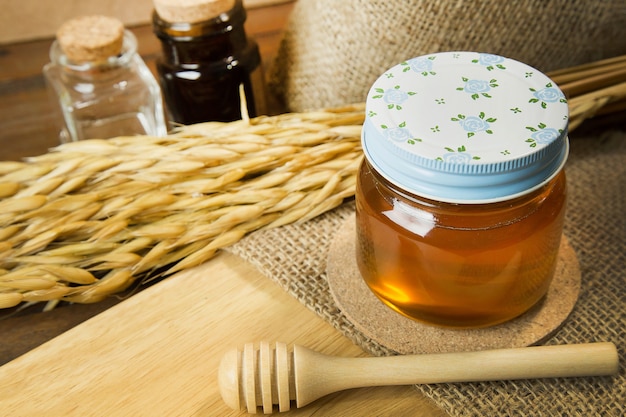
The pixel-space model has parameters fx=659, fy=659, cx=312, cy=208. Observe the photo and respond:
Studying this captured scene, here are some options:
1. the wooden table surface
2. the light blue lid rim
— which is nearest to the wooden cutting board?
the wooden table surface

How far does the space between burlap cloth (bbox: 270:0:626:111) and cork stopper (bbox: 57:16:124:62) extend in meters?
0.24

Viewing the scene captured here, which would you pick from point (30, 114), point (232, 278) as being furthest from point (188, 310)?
point (30, 114)

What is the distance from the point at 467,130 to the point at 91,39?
0.53 meters

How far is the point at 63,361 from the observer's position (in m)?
0.61

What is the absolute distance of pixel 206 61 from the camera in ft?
2.75

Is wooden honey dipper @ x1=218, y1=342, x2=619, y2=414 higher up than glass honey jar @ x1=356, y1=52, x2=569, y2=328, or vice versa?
glass honey jar @ x1=356, y1=52, x2=569, y2=328

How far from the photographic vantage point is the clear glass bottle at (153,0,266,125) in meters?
0.81

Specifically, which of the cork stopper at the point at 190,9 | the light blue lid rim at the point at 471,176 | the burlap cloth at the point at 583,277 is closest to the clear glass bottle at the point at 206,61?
the cork stopper at the point at 190,9

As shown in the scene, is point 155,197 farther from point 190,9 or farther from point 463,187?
point 463,187

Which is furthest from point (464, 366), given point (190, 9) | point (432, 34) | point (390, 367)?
point (190, 9)

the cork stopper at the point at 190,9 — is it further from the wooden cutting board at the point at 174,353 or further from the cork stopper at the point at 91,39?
the wooden cutting board at the point at 174,353

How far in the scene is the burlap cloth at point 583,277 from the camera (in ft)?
1.82

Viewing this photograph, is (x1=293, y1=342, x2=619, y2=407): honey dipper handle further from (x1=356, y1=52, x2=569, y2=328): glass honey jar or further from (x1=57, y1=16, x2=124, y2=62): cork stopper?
(x1=57, y1=16, x2=124, y2=62): cork stopper

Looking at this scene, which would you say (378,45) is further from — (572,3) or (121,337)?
(121,337)
